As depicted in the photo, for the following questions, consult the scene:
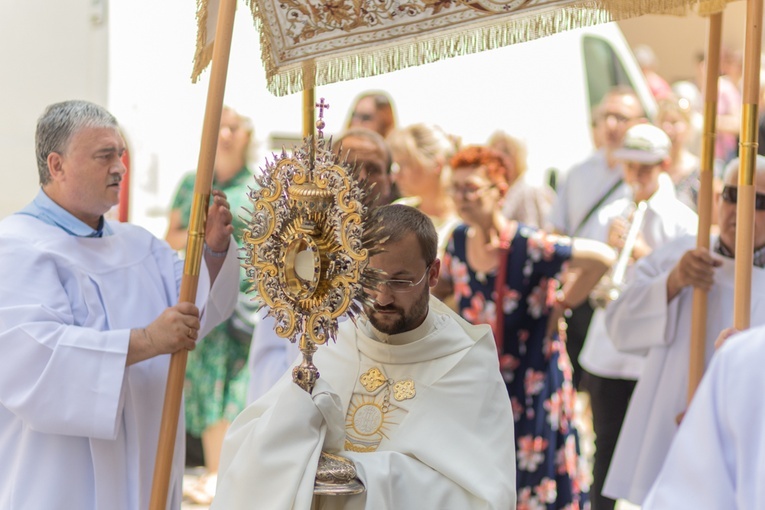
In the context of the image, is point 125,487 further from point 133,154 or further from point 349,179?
point 133,154

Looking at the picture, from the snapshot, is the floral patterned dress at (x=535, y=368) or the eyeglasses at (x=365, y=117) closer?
the floral patterned dress at (x=535, y=368)

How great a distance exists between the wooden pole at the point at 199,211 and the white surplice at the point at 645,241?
2620 millimetres

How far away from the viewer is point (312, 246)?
3.48 metres

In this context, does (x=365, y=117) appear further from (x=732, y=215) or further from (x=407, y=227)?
(x=407, y=227)

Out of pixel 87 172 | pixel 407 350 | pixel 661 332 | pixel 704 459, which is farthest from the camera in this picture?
pixel 661 332

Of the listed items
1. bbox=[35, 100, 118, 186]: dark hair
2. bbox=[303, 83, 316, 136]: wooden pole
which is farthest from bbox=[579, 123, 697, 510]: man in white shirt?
bbox=[35, 100, 118, 186]: dark hair

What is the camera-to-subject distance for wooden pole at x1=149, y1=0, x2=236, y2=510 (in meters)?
4.28

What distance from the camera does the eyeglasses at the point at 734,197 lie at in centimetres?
515

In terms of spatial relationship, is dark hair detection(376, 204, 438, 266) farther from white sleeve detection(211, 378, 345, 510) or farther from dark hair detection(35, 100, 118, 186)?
dark hair detection(35, 100, 118, 186)

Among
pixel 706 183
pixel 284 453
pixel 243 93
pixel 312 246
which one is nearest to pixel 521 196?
pixel 243 93

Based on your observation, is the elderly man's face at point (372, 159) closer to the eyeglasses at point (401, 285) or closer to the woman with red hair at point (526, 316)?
the woman with red hair at point (526, 316)

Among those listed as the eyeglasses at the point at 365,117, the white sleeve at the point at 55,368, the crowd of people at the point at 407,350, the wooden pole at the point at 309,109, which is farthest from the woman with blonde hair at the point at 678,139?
the white sleeve at the point at 55,368

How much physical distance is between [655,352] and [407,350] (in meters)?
2.31

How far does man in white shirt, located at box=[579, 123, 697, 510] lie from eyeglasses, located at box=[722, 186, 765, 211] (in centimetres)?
132
